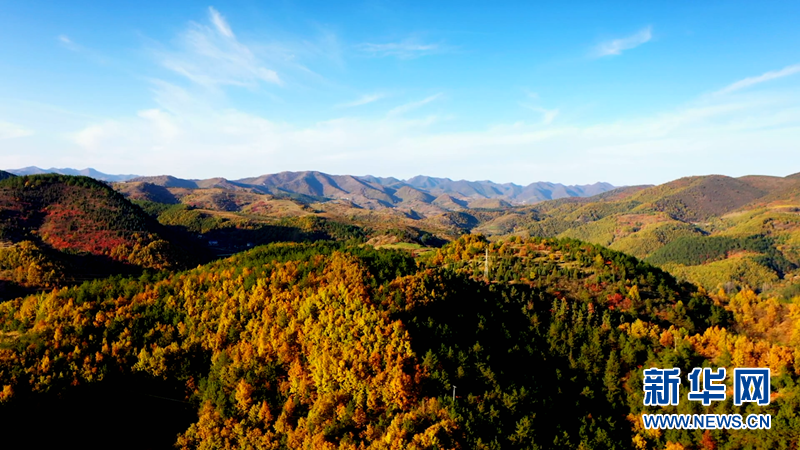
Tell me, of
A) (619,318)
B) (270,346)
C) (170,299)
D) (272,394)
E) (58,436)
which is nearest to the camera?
(58,436)

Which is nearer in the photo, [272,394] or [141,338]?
[272,394]

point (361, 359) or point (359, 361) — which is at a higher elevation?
point (361, 359)

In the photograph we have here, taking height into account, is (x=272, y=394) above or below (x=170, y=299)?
→ below

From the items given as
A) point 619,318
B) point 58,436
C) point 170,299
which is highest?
point 170,299

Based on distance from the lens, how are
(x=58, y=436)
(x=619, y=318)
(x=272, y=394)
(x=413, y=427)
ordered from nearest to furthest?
1. (x=413, y=427)
2. (x=58, y=436)
3. (x=272, y=394)
4. (x=619, y=318)

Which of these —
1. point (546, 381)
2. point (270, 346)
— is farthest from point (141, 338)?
point (546, 381)

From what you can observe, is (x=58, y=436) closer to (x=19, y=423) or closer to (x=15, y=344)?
(x=19, y=423)

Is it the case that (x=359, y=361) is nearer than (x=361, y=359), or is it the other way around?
(x=359, y=361)

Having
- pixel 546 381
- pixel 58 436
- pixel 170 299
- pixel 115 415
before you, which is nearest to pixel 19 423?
pixel 58 436
